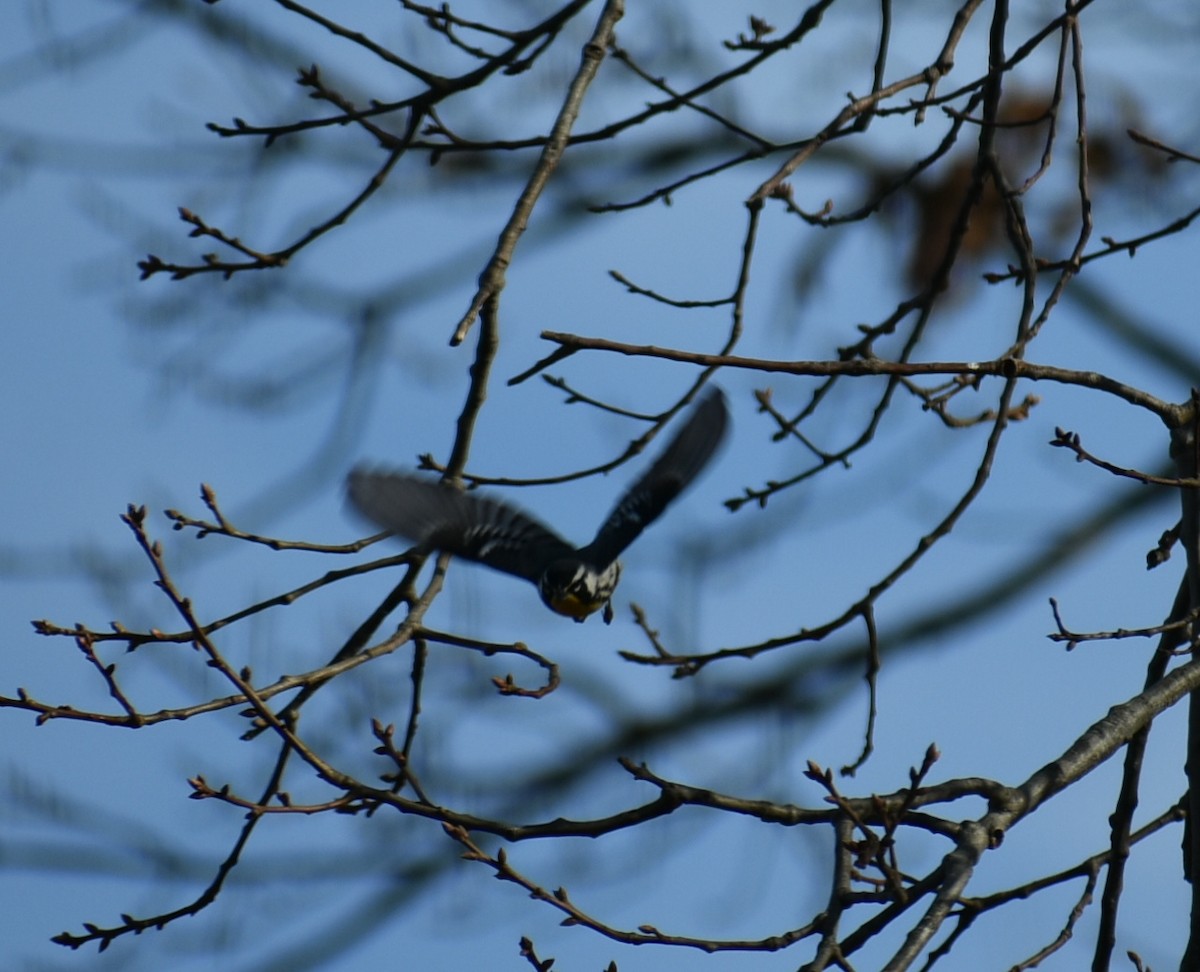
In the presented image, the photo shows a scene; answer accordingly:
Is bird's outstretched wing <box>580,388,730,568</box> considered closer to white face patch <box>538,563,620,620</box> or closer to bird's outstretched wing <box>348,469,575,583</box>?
white face patch <box>538,563,620,620</box>

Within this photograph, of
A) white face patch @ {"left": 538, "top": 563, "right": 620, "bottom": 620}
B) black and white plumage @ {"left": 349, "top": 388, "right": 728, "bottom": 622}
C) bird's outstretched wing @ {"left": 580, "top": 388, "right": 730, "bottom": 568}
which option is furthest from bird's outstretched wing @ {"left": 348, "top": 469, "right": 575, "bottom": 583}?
bird's outstretched wing @ {"left": 580, "top": 388, "right": 730, "bottom": 568}

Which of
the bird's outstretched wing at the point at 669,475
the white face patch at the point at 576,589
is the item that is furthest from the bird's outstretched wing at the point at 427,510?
the bird's outstretched wing at the point at 669,475

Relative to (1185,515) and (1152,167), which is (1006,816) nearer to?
(1185,515)

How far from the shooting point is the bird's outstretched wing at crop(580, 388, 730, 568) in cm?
289

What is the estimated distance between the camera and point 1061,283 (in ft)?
8.84

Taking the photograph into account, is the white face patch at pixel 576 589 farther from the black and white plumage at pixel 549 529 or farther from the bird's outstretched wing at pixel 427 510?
the bird's outstretched wing at pixel 427 510

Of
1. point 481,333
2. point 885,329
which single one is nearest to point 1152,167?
point 885,329

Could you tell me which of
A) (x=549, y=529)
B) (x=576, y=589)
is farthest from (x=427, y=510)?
(x=549, y=529)

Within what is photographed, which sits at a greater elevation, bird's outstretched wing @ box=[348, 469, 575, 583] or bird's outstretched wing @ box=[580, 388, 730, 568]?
bird's outstretched wing @ box=[580, 388, 730, 568]

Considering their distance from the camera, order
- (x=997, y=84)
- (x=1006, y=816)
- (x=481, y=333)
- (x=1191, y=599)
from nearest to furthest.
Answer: (x=1006, y=816)
(x=481, y=333)
(x=1191, y=599)
(x=997, y=84)

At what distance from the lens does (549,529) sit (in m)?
3.02

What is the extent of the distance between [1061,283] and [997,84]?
64 cm

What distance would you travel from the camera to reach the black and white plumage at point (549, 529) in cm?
255

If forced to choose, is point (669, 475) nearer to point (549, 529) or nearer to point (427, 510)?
point (549, 529)
